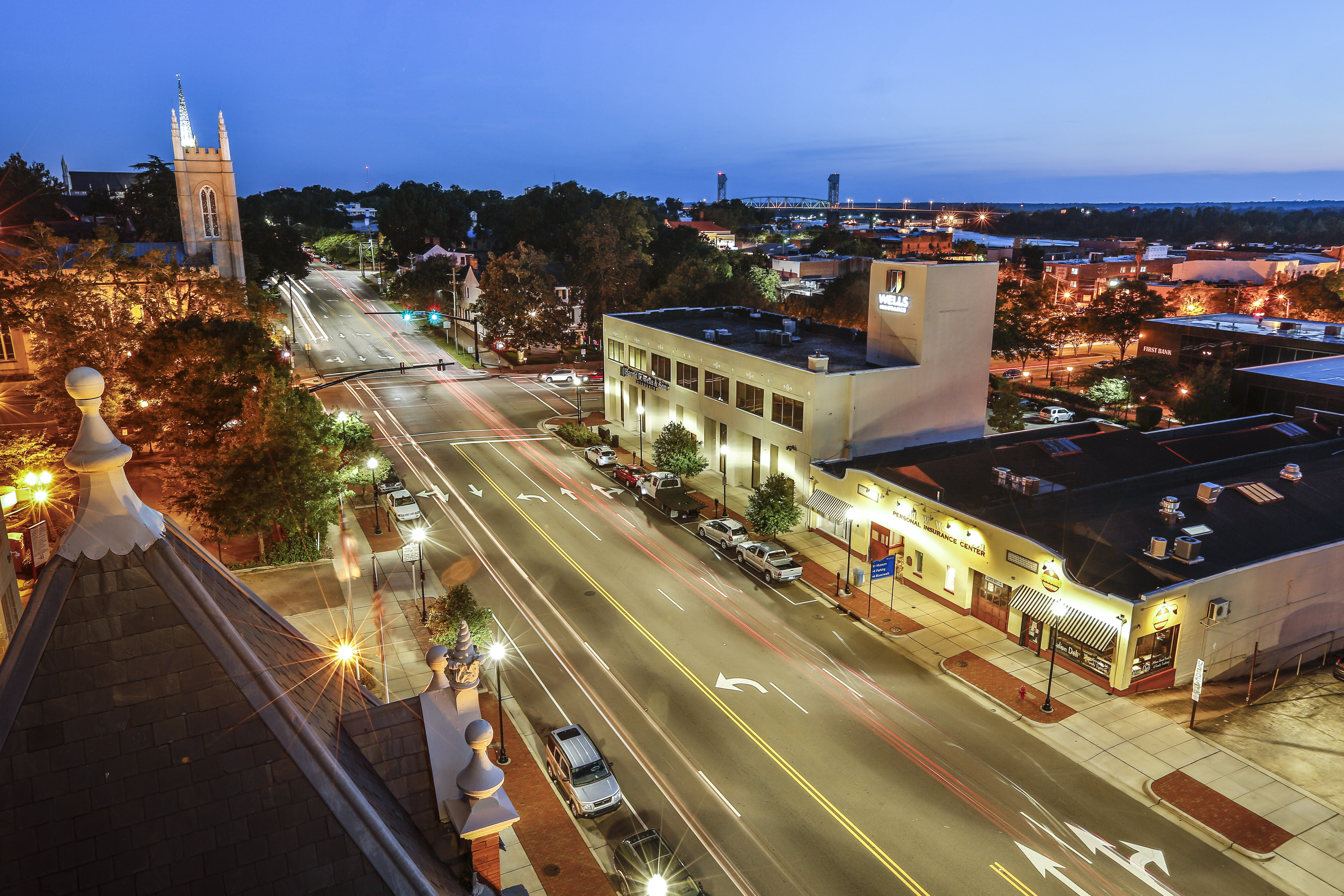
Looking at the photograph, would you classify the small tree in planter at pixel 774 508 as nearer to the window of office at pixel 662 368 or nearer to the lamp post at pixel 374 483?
the window of office at pixel 662 368

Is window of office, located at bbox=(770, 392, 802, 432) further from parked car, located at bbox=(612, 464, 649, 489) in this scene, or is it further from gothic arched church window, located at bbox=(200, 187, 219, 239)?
gothic arched church window, located at bbox=(200, 187, 219, 239)

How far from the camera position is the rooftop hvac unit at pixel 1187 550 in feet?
93.2

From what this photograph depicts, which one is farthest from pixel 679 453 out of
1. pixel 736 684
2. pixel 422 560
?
pixel 736 684

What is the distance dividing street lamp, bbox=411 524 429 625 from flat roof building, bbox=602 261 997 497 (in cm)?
1906

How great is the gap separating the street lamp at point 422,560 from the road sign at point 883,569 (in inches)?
687

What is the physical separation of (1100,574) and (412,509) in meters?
31.7

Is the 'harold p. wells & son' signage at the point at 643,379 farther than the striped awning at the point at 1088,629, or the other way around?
the 'harold p. wells & son' signage at the point at 643,379

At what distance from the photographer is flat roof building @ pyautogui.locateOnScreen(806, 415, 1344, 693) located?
2794cm

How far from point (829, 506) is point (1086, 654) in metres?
14.0

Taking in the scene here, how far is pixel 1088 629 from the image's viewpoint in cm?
2802

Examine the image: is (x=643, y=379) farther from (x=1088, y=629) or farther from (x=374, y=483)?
(x=1088, y=629)

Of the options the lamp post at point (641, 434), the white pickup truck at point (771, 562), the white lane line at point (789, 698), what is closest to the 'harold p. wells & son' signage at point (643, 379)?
the lamp post at point (641, 434)

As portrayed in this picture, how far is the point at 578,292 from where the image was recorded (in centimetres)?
9300

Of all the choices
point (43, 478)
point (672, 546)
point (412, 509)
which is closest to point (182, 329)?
point (43, 478)
